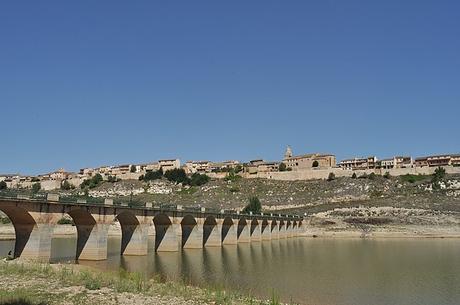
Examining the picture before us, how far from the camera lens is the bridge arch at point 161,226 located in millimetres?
55600

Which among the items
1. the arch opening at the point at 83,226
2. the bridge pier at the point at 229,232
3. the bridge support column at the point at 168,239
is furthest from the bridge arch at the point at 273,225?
the arch opening at the point at 83,226

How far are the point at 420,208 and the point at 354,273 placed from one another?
64609 mm

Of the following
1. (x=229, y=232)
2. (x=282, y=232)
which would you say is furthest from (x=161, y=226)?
(x=282, y=232)

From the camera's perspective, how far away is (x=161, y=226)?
57094 millimetres

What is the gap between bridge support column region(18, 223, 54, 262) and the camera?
120ft

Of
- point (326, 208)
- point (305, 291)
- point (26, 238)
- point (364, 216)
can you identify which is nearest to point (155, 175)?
point (326, 208)

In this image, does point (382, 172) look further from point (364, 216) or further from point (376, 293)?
point (376, 293)

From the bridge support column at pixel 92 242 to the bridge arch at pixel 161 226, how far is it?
1155 centimetres

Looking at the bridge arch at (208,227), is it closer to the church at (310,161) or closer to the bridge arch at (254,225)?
the bridge arch at (254,225)

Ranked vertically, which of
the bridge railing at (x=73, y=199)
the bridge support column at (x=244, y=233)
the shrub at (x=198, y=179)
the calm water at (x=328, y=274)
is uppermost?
the shrub at (x=198, y=179)

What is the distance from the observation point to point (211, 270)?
1523 inches

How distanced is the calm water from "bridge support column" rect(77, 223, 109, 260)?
1320mm

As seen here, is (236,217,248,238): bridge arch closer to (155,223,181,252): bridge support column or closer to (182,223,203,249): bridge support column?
(182,223,203,249): bridge support column

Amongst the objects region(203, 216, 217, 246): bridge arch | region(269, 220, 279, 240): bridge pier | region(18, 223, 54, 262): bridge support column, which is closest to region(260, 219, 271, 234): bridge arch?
region(269, 220, 279, 240): bridge pier
